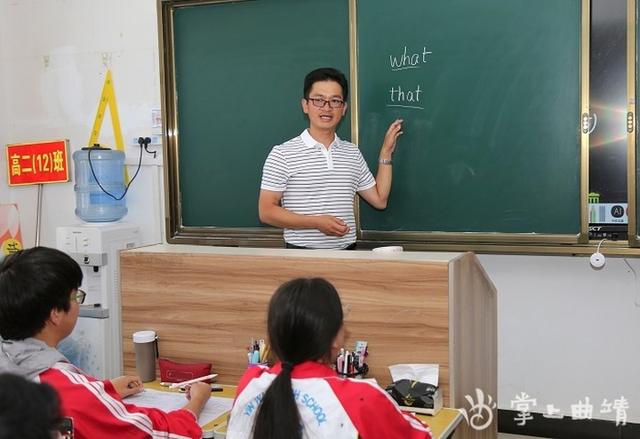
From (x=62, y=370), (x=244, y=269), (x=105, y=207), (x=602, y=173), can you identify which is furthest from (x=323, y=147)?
(x=105, y=207)

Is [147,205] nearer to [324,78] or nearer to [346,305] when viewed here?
[324,78]

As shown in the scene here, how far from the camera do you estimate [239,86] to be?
151 inches

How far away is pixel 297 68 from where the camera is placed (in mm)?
3693

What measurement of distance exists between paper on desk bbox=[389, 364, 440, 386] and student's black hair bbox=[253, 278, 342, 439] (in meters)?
0.54

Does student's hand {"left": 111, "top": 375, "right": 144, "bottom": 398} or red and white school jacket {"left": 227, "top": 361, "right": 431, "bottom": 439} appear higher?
red and white school jacket {"left": 227, "top": 361, "right": 431, "bottom": 439}

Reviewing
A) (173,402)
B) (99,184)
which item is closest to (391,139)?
(173,402)

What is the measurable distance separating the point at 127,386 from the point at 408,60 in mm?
2131

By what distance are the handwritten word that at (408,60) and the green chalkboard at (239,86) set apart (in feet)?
0.86

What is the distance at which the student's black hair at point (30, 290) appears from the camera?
5.28ft

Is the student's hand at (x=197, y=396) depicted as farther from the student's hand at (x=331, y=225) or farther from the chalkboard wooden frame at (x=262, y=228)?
the chalkboard wooden frame at (x=262, y=228)

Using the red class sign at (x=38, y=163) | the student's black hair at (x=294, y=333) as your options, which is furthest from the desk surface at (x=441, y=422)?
the red class sign at (x=38, y=163)

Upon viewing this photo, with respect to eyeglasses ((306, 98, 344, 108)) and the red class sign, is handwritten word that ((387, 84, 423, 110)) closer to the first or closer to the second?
eyeglasses ((306, 98, 344, 108))

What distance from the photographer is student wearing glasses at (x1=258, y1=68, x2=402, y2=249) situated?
2.99 m

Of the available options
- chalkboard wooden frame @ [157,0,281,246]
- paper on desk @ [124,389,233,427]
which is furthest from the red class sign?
paper on desk @ [124,389,233,427]
